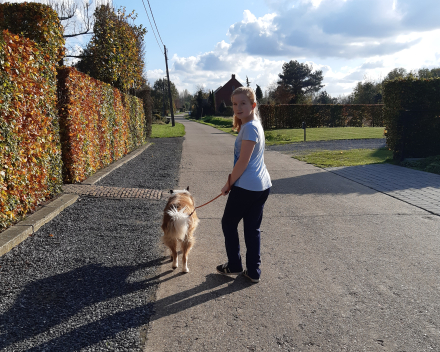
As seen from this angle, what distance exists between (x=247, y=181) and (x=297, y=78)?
6450cm

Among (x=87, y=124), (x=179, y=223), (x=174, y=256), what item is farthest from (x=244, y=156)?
(x=87, y=124)

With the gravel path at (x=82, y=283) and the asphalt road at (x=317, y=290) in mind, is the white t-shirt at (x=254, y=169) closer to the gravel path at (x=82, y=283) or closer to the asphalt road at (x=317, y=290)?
the asphalt road at (x=317, y=290)

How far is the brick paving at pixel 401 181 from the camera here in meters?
6.90

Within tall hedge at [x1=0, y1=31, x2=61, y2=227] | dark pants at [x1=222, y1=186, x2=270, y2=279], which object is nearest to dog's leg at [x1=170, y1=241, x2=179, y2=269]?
dark pants at [x1=222, y1=186, x2=270, y2=279]

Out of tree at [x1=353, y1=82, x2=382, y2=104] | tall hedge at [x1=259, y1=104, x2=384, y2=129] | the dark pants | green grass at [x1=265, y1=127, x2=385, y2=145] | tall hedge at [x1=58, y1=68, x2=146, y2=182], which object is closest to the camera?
the dark pants

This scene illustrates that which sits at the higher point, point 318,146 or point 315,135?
point 315,135

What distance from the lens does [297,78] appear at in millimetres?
63844

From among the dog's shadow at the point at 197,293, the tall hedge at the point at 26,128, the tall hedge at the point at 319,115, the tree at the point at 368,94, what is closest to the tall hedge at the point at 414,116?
the dog's shadow at the point at 197,293

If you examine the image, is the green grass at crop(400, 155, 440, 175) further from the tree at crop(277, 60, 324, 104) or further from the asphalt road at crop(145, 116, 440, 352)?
the tree at crop(277, 60, 324, 104)

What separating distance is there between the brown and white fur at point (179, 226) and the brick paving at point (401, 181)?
4.53 meters

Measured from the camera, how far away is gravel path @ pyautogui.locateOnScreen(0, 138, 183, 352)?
268 cm

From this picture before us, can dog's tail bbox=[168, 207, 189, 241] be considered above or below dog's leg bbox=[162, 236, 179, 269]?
above

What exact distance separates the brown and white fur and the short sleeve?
1053 millimetres

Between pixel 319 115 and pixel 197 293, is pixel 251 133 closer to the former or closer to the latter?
pixel 197 293
